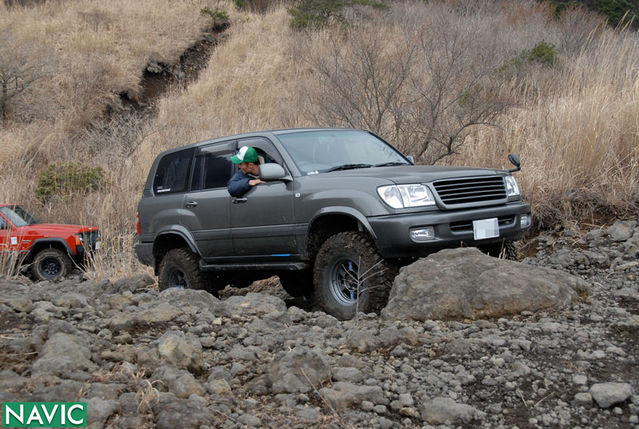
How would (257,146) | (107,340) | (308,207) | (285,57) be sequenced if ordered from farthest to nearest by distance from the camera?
(285,57) < (257,146) < (308,207) < (107,340)

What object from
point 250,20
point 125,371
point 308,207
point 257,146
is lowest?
point 125,371

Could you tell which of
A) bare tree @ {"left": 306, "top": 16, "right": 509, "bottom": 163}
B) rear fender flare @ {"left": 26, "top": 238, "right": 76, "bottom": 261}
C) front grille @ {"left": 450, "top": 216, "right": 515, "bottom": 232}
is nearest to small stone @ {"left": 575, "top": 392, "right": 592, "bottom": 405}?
front grille @ {"left": 450, "top": 216, "right": 515, "bottom": 232}

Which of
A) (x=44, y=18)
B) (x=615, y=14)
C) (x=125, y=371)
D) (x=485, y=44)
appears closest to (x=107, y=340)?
(x=125, y=371)

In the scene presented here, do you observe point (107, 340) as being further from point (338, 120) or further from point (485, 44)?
point (485, 44)

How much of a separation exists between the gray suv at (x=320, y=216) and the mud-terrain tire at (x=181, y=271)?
0.04ft

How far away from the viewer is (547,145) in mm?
9109

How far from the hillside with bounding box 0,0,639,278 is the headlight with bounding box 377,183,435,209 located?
3.46m

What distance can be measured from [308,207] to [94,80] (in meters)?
21.8

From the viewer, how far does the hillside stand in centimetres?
878

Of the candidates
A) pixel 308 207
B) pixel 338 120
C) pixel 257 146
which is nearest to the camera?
pixel 308 207

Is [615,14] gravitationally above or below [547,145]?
above

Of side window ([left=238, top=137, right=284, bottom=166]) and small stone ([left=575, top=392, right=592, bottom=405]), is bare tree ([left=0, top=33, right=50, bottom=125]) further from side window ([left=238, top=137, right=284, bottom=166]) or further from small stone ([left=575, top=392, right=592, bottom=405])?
small stone ([left=575, top=392, right=592, bottom=405])

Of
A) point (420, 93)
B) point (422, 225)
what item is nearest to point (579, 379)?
point (422, 225)

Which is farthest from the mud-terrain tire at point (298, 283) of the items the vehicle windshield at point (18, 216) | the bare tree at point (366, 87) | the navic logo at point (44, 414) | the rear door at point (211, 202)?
the vehicle windshield at point (18, 216)
